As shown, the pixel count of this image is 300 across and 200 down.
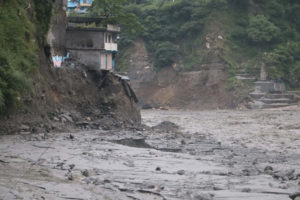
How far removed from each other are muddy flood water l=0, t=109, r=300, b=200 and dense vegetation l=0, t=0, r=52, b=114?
223 cm

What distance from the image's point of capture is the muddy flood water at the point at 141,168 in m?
13.0

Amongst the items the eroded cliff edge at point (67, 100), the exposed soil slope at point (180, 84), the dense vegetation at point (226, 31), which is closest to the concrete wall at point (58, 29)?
the eroded cliff edge at point (67, 100)

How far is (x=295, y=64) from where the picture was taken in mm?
71562

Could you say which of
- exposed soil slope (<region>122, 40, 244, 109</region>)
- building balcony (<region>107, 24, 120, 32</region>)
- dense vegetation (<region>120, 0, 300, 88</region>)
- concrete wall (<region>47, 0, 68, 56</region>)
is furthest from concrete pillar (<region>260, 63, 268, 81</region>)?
concrete wall (<region>47, 0, 68, 56</region>)

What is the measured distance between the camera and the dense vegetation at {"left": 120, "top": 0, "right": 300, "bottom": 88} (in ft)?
242

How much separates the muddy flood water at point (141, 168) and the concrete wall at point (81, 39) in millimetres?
10413

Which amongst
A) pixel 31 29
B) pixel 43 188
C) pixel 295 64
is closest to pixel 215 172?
pixel 43 188

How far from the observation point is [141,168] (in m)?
16.9

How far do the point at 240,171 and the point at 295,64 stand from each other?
57.7 metres

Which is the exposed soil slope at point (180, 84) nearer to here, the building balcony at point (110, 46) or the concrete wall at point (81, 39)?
the building balcony at point (110, 46)

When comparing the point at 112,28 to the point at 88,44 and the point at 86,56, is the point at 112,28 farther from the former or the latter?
the point at 86,56

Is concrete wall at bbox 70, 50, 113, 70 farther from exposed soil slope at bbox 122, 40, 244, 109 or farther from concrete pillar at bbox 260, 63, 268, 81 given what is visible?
concrete pillar at bbox 260, 63, 268, 81

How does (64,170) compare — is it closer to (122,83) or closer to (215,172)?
(215,172)

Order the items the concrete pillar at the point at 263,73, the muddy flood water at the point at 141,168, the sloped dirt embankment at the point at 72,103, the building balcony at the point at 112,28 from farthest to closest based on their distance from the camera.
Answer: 1. the concrete pillar at the point at 263,73
2. the building balcony at the point at 112,28
3. the sloped dirt embankment at the point at 72,103
4. the muddy flood water at the point at 141,168
